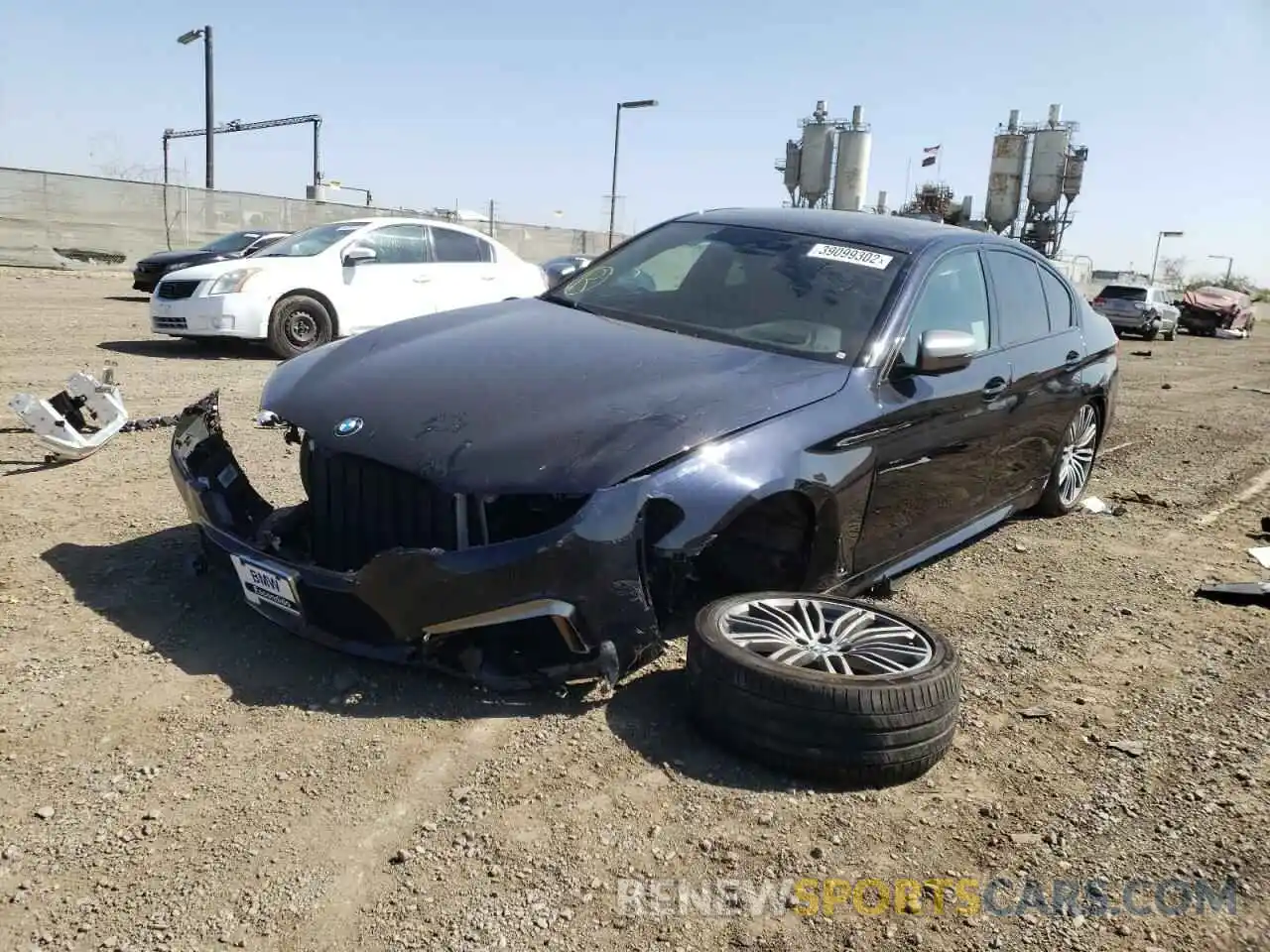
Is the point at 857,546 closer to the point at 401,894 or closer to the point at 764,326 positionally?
the point at 764,326

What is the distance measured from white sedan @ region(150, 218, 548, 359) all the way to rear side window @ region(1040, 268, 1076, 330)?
599 cm

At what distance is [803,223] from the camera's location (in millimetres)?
4594

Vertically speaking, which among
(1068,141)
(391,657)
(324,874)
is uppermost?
(1068,141)

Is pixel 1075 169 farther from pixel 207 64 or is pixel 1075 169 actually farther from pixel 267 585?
pixel 267 585

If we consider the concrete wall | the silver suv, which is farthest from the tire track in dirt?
the silver suv

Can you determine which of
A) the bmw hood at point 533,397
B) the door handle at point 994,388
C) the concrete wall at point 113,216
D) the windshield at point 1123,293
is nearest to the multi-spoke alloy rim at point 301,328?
Result: the bmw hood at point 533,397

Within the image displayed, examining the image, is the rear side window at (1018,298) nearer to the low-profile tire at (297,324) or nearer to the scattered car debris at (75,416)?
the scattered car debris at (75,416)

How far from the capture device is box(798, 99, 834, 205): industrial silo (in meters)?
48.5

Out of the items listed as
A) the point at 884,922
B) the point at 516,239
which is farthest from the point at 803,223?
the point at 516,239

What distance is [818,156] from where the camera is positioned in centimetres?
4862

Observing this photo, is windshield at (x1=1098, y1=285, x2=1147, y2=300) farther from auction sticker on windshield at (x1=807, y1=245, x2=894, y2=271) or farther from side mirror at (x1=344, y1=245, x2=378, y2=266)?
auction sticker on windshield at (x1=807, y1=245, x2=894, y2=271)

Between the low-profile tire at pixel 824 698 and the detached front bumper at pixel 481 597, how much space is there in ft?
0.90

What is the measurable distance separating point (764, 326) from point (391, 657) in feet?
6.30

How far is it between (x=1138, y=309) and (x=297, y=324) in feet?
83.5
